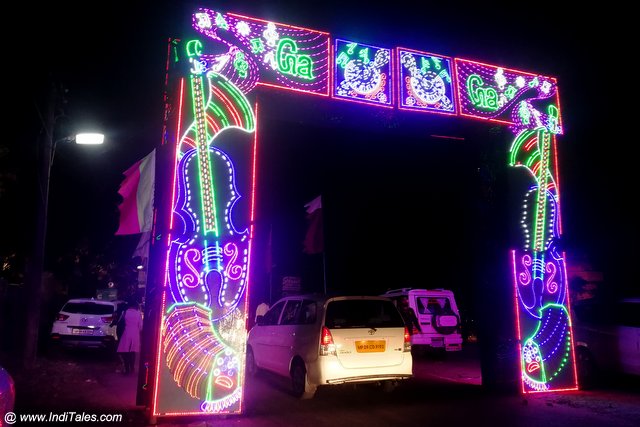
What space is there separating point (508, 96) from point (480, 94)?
631 millimetres

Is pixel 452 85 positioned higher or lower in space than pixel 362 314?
higher

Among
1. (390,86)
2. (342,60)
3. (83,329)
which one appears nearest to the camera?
(342,60)

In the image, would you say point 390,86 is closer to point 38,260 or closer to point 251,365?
point 251,365

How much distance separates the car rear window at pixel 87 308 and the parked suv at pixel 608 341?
1196 centimetres

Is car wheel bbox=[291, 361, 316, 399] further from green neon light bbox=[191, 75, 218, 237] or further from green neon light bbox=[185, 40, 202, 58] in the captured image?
green neon light bbox=[185, 40, 202, 58]

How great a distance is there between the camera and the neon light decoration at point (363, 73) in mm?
8648

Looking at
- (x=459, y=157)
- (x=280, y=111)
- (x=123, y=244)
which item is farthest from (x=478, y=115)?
(x=123, y=244)

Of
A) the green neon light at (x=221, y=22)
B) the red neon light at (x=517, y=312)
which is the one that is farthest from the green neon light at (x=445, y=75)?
the green neon light at (x=221, y=22)

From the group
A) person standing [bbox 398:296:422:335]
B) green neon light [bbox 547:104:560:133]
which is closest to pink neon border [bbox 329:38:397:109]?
green neon light [bbox 547:104:560:133]

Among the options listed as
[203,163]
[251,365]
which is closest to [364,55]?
[203,163]

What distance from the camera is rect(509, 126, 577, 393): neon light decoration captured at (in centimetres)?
860

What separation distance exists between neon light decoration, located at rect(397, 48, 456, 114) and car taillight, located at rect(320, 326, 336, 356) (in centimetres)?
430

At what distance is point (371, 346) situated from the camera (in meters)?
8.09

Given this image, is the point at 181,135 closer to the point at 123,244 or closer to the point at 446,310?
the point at 446,310
